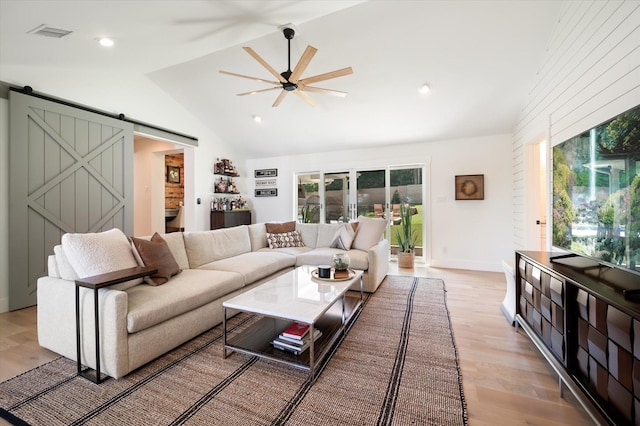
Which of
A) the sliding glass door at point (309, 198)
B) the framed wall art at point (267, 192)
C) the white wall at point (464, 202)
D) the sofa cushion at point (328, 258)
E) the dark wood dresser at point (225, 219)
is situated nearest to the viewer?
the sofa cushion at point (328, 258)

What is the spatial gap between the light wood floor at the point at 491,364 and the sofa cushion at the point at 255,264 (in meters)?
1.44

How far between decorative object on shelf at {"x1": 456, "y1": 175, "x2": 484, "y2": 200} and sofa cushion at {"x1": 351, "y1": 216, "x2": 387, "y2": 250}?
178 cm

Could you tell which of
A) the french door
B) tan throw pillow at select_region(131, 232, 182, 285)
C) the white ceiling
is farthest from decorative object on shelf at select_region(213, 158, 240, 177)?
tan throw pillow at select_region(131, 232, 182, 285)

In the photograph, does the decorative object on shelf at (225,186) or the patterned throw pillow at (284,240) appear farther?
the decorative object on shelf at (225,186)

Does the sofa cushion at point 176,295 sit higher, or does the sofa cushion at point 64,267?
the sofa cushion at point 64,267

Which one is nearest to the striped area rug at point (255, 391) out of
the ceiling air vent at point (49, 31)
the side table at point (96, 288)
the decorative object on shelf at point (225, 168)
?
the side table at point (96, 288)

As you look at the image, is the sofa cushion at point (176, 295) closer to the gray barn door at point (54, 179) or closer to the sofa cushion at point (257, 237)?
the sofa cushion at point (257, 237)

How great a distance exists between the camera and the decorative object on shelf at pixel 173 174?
21.9 ft

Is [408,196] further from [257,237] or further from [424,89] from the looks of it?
[257,237]

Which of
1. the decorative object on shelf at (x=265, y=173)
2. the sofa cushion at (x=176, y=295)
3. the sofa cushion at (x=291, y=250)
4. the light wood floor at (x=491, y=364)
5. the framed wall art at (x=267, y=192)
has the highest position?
the decorative object on shelf at (x=265, y=173)

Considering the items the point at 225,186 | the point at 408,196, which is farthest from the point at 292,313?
the point at 225,186

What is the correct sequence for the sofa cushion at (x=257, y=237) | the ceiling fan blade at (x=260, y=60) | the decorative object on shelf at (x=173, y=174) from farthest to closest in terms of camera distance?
the decorative object on shelf at (x=173, y=174)
the sofa cushion at (x=257, y=237)
the ceiling fan blade at (x=260, y=60)

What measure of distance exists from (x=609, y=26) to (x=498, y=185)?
3018mm

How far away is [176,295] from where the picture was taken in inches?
79.9
